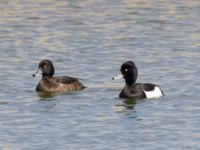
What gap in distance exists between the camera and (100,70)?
32.5m

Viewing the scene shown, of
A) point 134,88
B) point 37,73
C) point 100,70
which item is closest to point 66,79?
point 37,73

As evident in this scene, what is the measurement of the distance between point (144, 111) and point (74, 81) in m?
3.75

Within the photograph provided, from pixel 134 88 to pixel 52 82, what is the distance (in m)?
2.53

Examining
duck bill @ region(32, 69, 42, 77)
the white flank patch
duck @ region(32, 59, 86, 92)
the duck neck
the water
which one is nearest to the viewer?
the water

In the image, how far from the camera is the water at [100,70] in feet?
78.1

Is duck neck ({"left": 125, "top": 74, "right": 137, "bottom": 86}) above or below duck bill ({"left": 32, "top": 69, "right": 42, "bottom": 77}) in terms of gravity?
below

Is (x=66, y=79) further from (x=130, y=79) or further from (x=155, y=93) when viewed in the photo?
(x=155, y=93)

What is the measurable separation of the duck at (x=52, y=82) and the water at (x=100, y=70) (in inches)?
12.1

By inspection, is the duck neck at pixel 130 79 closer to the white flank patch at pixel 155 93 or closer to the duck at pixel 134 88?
the duck at pixel 134 88

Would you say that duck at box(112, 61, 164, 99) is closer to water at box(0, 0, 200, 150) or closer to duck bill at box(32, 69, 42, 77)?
water at box(0, 0, 200, 150)

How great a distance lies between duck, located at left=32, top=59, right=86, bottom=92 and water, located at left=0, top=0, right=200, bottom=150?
1.00ft

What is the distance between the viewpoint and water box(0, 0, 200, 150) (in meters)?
23.8

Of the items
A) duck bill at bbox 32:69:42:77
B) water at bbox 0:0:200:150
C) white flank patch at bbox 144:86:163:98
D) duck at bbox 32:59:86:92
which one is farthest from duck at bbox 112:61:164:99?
duck bill at bbox 32:69:42:77

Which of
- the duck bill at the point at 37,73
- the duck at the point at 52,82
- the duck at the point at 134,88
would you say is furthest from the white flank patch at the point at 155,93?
the duck bill at the point at 37,73
